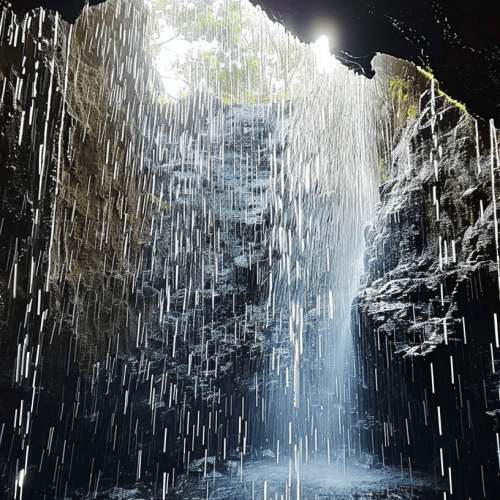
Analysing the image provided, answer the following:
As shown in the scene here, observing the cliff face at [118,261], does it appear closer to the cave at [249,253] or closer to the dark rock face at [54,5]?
the cave at [249,253]

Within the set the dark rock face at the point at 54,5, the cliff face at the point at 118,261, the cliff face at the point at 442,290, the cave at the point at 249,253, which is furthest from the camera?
the cliff face at the point at 442,290

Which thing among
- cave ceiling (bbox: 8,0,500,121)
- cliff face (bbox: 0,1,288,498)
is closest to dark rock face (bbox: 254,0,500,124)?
cave ceiling (bbox: 8,0,500,121)

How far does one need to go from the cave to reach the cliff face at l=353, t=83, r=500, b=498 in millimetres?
47

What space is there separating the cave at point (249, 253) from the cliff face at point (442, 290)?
0.05 meters

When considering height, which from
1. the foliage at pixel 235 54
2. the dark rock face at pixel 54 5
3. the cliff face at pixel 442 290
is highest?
the foliage at pixel 235 54

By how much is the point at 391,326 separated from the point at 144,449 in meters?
7.64

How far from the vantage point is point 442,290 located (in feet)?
25.1

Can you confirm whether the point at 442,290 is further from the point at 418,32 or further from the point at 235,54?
the point at 235,54

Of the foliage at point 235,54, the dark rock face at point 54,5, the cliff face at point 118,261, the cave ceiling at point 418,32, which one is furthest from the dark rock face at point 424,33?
the foliage at point 235,54

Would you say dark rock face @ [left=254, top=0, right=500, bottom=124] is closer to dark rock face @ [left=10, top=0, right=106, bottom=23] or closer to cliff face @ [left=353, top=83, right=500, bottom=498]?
dark rock face @ [left=10, top=0, right=106, bottom=23]

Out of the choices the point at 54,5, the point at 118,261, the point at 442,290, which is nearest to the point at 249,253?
the point at 118,261

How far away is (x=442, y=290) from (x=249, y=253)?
7.22 meters

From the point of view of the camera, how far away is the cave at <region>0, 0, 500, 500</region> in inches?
247

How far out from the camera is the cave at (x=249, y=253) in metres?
6.28
